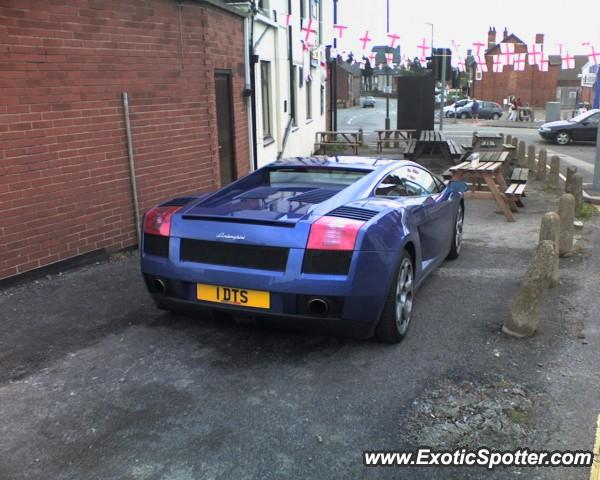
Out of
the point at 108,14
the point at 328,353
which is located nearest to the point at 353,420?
the point at 328,353

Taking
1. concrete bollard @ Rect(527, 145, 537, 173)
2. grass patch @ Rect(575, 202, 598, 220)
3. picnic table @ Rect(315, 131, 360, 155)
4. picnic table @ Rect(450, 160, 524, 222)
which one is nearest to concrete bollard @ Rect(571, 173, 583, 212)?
grass patch @ Rect(575, 202, 598, 220)

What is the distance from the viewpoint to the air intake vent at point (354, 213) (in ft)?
13.1

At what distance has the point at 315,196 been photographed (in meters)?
4.50

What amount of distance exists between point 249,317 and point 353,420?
107cm

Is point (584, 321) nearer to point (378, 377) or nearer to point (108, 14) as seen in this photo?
point (378, 377)

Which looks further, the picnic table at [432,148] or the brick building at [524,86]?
the brick building at [524,86]

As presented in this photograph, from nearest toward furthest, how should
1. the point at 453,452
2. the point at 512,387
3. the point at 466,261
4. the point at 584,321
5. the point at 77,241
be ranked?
the point at 453,452 < the point at 512,387 < the point at 584,321 < the point at 77,241 < the point at 466,261

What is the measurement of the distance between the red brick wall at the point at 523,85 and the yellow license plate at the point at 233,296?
67815 millimetres

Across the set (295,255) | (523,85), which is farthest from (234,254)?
(523,85)

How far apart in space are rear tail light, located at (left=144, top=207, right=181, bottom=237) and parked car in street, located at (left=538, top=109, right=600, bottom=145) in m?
22.0

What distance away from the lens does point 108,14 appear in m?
6.54

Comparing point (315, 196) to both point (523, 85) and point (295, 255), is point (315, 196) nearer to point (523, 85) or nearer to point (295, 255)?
point (295, 255)

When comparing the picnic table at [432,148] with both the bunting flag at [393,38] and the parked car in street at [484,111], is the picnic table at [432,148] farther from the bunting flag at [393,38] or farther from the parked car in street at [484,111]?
the parked car in street at [484,111]

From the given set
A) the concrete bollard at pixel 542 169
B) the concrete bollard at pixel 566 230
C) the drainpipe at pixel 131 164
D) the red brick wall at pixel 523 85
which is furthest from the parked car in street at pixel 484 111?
the drainpipe at pixel 131 164
